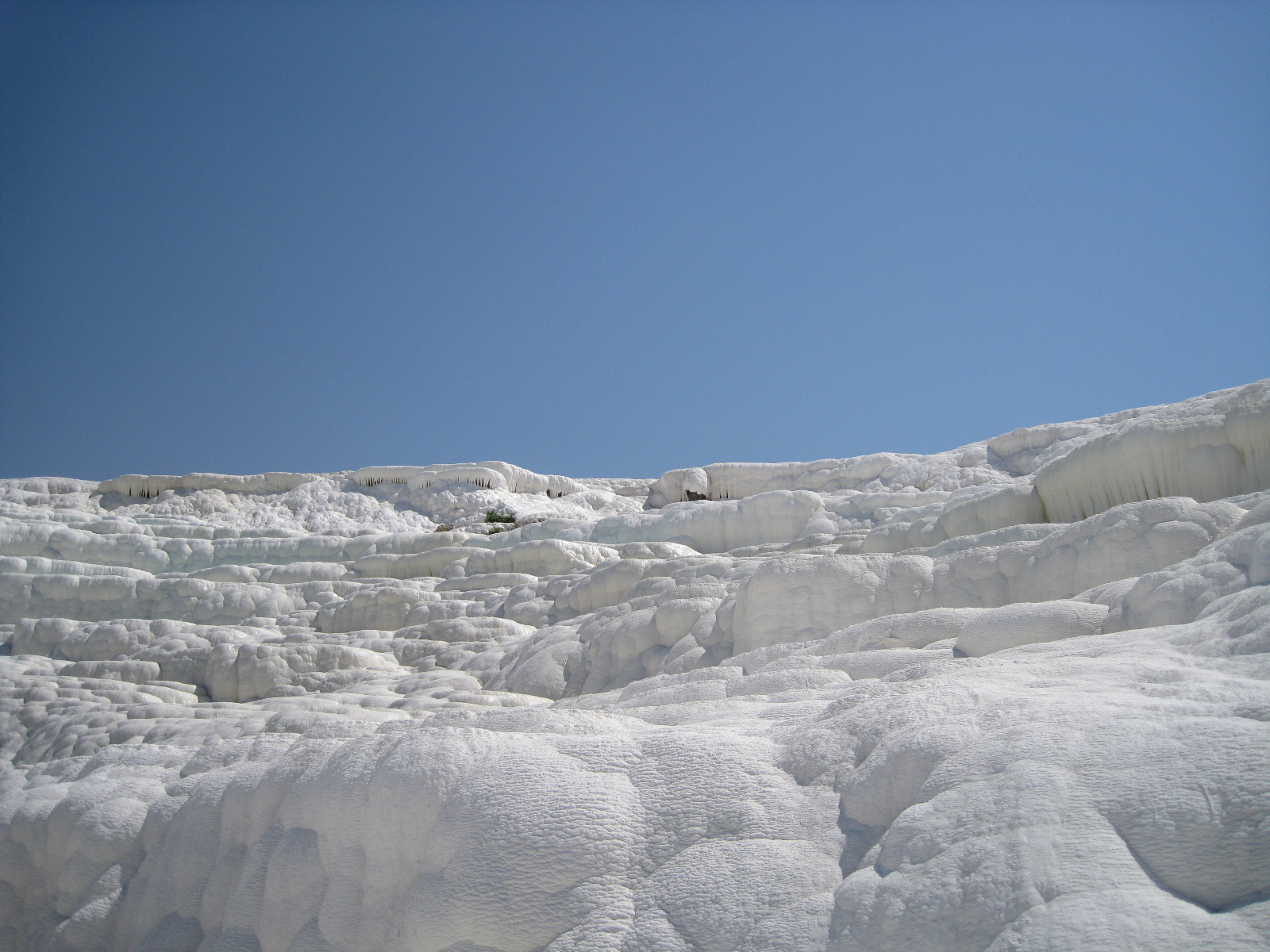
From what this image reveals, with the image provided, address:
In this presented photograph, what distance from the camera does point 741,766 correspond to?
208 centimetres

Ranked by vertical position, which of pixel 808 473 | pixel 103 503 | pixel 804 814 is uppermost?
pixel 103 503

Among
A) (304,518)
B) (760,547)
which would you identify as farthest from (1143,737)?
(304,518)

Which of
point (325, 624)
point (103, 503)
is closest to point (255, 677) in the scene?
point (325, 624)

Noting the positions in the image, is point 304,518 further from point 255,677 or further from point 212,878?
point 212,878

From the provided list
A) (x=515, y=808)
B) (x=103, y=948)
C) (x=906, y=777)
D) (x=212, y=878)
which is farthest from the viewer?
(x=103, y=948)

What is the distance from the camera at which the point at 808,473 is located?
20.0m

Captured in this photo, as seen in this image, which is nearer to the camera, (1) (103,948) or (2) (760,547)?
(1) (103,948)

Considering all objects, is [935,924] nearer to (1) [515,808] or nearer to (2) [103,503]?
(1) [515,808]

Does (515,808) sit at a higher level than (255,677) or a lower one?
lower

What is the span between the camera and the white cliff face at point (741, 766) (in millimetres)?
1506

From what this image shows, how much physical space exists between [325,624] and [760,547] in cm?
512

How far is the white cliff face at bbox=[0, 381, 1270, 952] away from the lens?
1.51 metres

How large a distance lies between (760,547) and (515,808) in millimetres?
8571

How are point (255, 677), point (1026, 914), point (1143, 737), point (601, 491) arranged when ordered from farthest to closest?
point (601, 491) < point (255, 677) < point (1143, 737) < point (1026, 914)
